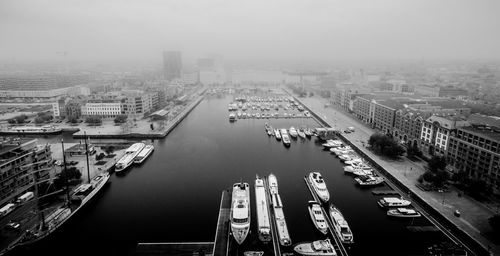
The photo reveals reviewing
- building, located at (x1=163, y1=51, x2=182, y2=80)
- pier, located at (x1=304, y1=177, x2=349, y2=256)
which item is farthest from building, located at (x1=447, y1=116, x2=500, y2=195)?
building, located at (x1=163, y1=51, x2=182, y2=80)

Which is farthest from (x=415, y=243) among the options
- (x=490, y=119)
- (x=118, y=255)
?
(x=490, y=119)

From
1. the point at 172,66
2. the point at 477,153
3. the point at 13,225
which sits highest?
the point at 172,66

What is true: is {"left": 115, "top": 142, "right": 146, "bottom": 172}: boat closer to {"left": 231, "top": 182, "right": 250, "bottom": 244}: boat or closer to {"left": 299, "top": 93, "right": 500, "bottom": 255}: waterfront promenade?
{"left": 231, "top": 182, "right": 250, "bottom": 244}: boat

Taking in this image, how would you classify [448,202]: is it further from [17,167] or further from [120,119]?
[120,119]

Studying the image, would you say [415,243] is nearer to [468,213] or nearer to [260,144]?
[468,213]

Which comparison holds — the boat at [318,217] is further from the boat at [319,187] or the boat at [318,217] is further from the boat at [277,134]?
the boat at [277,134]

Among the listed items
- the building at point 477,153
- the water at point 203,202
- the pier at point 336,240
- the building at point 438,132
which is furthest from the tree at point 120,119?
the building at point 477,153

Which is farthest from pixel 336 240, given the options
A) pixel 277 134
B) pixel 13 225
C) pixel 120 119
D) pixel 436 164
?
pixel 120 119
